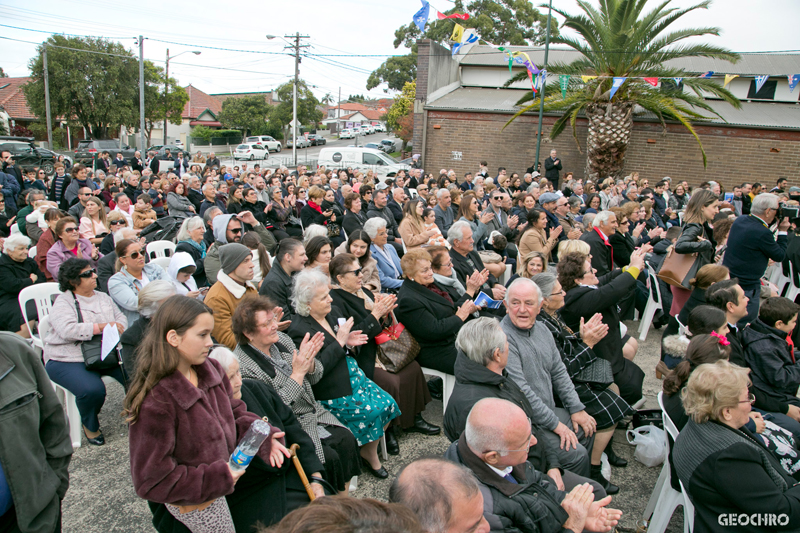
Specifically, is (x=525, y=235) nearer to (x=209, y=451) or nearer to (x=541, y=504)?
(x=541, y=504)

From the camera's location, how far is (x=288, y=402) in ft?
9.72

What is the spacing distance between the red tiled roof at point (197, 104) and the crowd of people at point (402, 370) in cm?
5225

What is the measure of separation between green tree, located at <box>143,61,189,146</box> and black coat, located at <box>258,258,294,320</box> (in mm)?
33433

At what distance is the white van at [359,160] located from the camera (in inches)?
811

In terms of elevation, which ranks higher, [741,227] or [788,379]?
[741,227]

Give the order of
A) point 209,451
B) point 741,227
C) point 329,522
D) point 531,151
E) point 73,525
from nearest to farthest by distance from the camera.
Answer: point 329,522, point 209,451, point 73,525, point 741,227, point 531,151

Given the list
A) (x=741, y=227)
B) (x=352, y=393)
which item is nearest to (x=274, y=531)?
(x=352, y=393)

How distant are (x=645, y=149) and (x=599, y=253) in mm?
14065

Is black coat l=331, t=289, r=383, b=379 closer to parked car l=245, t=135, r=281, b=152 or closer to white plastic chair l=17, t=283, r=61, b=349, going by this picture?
white plastic chair l=17, t=283, r=61, b=349

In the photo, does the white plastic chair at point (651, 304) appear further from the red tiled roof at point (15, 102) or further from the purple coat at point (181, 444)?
the red tiled roof at point (15, 102)

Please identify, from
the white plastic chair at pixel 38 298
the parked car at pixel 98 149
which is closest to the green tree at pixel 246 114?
the parked car at pixel 98 149

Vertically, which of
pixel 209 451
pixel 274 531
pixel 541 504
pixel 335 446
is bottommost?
pixel 335 446

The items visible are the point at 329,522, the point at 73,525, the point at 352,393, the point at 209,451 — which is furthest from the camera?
the point at 352,393

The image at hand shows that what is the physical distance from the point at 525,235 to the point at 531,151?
13.9 meters
